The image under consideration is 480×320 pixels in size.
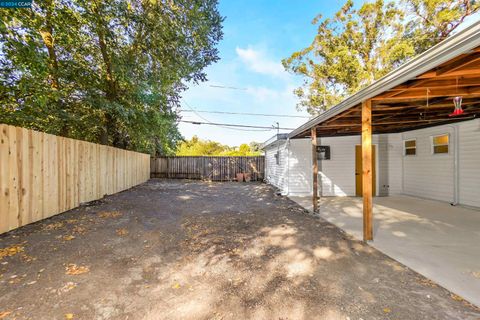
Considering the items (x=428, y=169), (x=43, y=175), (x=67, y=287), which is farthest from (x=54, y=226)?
(x=428, y=169)

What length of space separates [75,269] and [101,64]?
7.57m

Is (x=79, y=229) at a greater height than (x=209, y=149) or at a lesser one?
lesser

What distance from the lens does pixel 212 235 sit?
3.84 m

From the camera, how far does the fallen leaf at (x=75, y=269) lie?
2500mm

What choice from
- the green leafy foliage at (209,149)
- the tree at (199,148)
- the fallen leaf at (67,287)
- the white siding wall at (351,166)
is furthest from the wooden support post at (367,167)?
the tree at (199,148)

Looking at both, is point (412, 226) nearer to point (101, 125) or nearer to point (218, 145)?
point (101, 125)

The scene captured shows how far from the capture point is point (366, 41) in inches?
510

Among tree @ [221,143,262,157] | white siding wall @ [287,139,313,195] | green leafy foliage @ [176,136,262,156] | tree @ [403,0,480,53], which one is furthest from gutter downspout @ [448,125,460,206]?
green leafy foliage @ [176,136,262,156]

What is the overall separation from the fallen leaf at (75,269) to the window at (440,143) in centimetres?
917

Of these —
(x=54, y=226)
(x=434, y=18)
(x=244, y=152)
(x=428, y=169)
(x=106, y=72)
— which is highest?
(x=434, y=18)

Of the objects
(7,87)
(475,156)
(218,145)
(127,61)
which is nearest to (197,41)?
(127,61)

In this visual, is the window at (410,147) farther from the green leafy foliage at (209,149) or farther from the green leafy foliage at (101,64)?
the green leafy foliage at (209,149)

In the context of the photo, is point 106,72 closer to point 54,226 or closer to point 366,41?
point 54,226

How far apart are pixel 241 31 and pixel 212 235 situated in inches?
429
